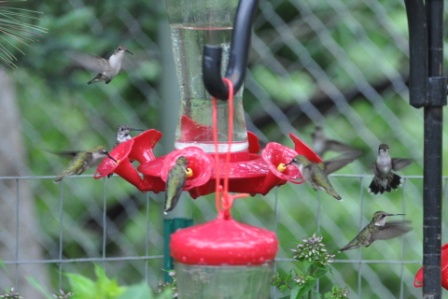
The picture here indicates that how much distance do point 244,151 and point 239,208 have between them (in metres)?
1.59

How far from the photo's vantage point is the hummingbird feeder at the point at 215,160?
4.45 ft

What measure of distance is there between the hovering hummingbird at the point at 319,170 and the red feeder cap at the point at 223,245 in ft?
1.42

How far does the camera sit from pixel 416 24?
1.58m

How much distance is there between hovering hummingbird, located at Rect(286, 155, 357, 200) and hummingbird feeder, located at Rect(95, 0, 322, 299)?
18 mm

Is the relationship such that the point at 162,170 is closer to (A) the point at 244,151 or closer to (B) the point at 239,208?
(A) the point at 244,151

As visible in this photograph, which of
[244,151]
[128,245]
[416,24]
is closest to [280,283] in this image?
[244,151]

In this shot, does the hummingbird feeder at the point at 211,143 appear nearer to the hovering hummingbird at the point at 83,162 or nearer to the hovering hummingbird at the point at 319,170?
the hovering hummingbird at the point at 319,170

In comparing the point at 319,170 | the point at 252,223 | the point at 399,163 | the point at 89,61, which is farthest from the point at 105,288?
the point at 252,223

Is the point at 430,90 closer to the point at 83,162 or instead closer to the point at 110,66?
the point at 83,162

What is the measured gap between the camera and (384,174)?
99.3 inches

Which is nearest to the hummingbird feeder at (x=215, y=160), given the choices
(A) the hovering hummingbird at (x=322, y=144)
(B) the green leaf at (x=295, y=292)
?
(B) the green leaf at (x=295, y=292)

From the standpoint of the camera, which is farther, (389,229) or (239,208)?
(239,208)

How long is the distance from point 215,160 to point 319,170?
49 centimetres

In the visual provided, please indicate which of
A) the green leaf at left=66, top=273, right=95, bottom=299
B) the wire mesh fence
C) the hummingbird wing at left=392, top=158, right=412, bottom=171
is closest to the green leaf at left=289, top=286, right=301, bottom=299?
the hummingbird wing at left=392, top=158, right=412, bottom=171
